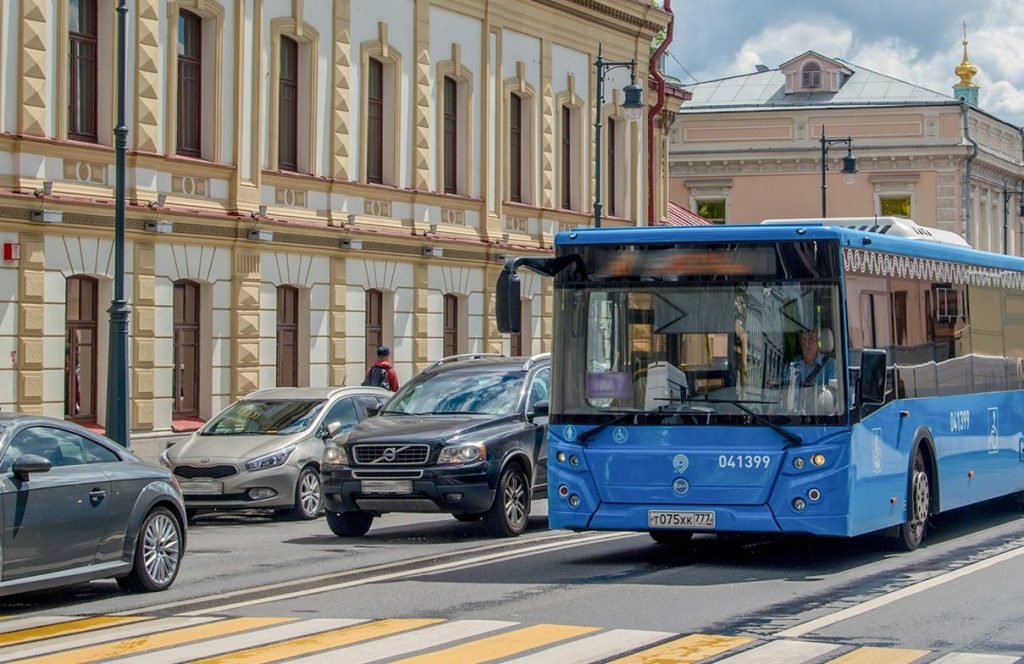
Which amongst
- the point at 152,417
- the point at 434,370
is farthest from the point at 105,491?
the point at 152,417

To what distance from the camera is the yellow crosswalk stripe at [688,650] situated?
1013cm

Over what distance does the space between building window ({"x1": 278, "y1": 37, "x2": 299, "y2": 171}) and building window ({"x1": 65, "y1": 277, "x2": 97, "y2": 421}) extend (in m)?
5.60

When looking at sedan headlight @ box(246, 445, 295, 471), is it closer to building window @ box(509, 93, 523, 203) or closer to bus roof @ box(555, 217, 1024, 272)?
bus roof @ box(555, 217, 1024, 272)

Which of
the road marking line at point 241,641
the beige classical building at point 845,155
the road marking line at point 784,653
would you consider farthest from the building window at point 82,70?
the beige classical building at point 845,155

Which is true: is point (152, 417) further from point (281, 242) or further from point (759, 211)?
point (759, 211)

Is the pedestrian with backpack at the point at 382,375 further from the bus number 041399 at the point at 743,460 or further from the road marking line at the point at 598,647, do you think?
the road marking line at the point at 598,647

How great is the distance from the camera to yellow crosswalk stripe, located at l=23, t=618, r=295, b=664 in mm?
10562

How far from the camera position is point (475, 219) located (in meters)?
37.8

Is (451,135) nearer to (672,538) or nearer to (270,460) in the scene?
(270,460)

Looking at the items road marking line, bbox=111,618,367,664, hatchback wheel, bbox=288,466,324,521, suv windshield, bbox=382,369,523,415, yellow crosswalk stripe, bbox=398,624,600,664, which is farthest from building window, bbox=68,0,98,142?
yellow crosswalk stripe, bbox=398,624,600,664

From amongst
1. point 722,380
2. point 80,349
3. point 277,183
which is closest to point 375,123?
point 277,183

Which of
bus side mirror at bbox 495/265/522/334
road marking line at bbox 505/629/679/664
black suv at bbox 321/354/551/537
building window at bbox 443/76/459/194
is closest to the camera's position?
road marking line at bbox 505/629/679/664

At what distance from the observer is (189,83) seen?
29.5 metres

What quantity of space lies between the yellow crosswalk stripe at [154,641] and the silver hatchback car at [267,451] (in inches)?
347
